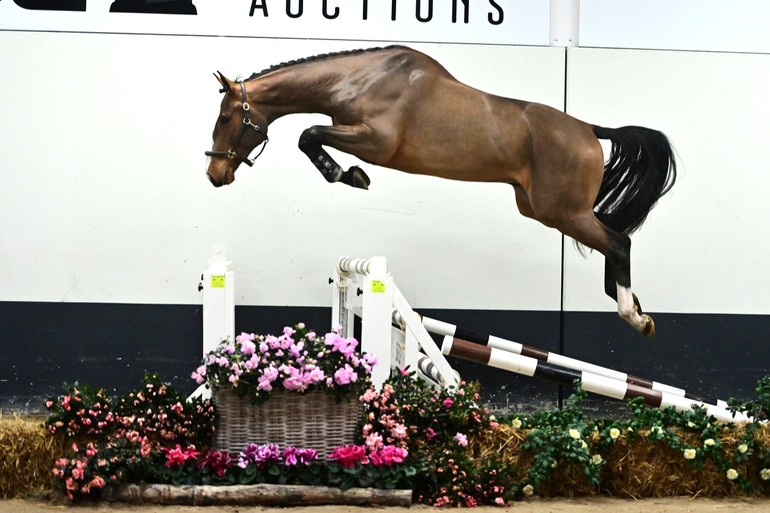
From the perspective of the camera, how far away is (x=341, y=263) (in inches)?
173

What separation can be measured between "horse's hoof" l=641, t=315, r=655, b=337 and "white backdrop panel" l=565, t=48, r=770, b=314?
0.07m

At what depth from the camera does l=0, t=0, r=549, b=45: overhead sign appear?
4.66 m

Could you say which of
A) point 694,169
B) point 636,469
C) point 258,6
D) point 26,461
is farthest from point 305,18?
point 636,469

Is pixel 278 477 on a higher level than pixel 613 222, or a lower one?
lower

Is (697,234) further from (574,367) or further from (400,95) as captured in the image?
(400,95)

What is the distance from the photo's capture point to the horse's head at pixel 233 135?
178 inches

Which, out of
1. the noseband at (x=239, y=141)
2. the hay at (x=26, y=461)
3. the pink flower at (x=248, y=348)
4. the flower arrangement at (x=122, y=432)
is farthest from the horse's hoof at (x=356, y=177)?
the hay at (x=26, y=461)

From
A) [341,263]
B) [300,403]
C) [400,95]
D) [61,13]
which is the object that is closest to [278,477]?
[300,403]

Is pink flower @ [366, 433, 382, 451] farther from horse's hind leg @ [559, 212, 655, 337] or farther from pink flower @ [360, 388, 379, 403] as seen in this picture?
horse's hind leg @ [559, 212, 655, 337]

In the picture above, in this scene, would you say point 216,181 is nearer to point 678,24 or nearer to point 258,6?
point 258,6

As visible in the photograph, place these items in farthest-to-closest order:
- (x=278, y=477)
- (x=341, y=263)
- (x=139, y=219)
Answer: (x=139, y=219) < (x=341, y=263) < (x=278, y=477)

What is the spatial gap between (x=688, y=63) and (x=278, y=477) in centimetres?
299

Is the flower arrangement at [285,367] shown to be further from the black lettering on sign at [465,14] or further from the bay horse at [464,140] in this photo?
the black lettering on sign at [465,14]

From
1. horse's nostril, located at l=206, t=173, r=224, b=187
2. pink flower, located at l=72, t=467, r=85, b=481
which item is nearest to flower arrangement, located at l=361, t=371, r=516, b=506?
pink flower, located at l=72, t=467, r=85, b=481
